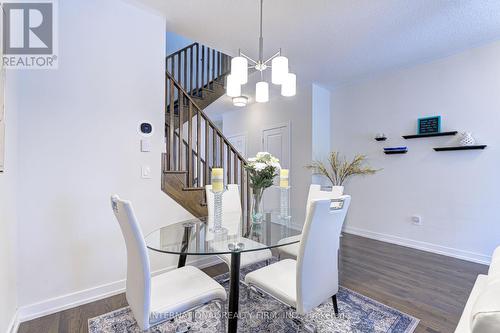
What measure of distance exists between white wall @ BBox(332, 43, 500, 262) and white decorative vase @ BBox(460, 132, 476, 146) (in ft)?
0.22

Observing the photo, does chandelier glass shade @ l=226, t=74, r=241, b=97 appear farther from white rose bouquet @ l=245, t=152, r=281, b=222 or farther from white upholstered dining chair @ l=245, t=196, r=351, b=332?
white upholstered dining chair @ l=245, t=196, r=351, b=332

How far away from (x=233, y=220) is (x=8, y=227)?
1568mm

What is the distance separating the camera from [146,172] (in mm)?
2354

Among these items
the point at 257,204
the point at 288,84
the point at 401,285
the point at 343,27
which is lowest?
the point at 401,285

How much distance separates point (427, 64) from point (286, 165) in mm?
2696

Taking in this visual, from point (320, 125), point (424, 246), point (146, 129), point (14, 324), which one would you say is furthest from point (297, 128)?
point (14, 324)

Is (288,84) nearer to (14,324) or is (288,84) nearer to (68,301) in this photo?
(68,301)

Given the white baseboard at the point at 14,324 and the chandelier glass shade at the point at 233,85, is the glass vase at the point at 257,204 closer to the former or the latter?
the chandelier glass shade at the point at 233,85

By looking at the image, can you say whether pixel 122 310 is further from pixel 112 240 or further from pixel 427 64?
pixel 427 64

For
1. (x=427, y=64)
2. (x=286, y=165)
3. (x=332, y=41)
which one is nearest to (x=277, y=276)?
(x=332, y=41)

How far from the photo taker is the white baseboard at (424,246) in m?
3.00

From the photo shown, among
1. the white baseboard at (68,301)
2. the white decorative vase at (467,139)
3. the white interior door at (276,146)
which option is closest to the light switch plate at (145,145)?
the white baseboard at (68,301)

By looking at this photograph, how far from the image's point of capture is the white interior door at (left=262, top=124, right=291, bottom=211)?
4855 millimetres

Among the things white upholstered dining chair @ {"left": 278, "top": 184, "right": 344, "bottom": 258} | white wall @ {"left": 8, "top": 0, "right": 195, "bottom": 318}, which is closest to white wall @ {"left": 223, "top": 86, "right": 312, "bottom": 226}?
white upholstered dining chair @ {"left": 278, "top": 184, "right": 344, "bottom": 258}
